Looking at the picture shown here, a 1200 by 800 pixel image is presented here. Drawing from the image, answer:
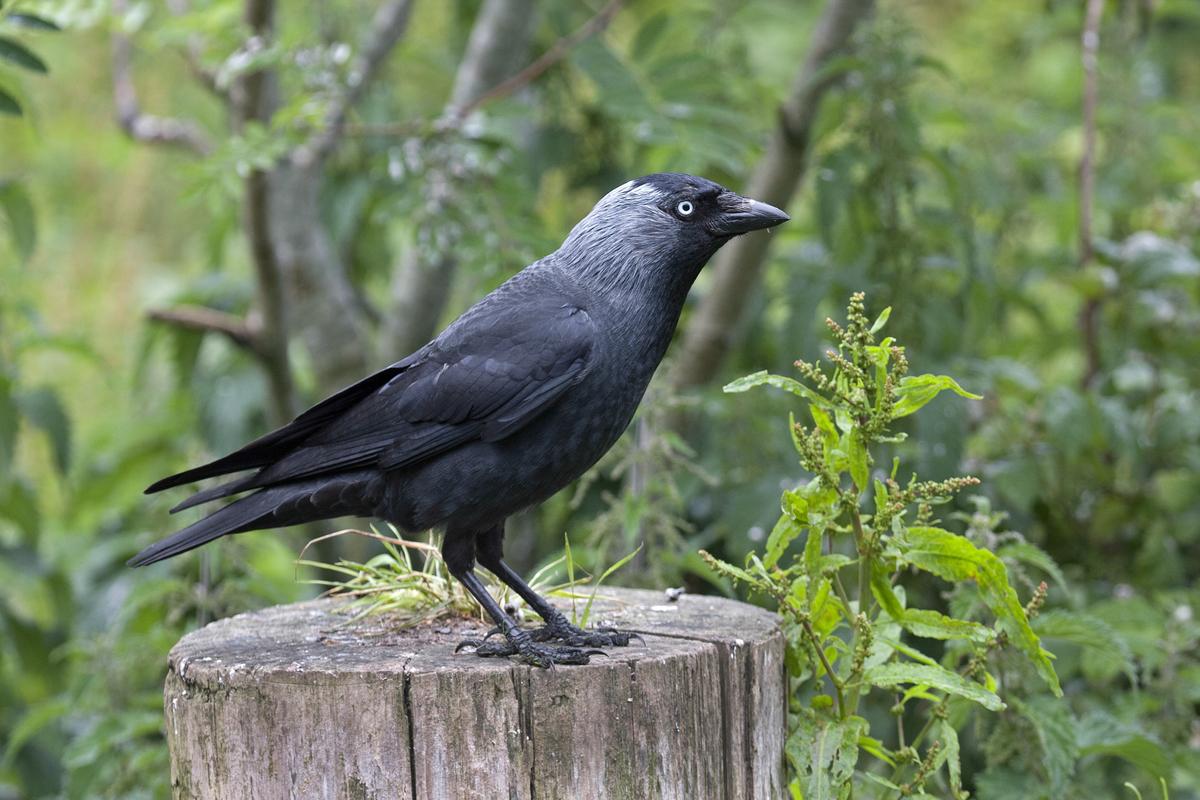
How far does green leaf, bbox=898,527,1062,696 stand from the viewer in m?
2.43

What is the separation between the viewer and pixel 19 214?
13.8 feet

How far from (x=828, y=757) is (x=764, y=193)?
2.81 m

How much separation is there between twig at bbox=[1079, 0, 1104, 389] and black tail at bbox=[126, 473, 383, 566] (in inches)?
116

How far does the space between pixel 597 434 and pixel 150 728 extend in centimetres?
169

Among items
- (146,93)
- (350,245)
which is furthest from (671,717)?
(146,93)

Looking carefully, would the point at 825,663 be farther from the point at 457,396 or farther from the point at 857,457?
the point at 457,396

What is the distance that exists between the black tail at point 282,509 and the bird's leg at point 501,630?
0.24m

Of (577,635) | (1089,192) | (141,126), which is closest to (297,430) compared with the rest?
(577,635)

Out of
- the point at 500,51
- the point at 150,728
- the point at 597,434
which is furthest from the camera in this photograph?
the point at 500,51

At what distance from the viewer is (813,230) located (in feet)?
18.0

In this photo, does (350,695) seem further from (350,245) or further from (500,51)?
(350,245)

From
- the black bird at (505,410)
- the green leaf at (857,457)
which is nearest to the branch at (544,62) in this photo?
the black bird at (505,410)

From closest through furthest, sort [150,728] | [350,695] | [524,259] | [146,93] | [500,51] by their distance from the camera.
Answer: [350,695]
[150,728]
[524,259]
[500,51]
[146,93]

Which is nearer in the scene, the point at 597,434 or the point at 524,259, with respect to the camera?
the point at 597,434
